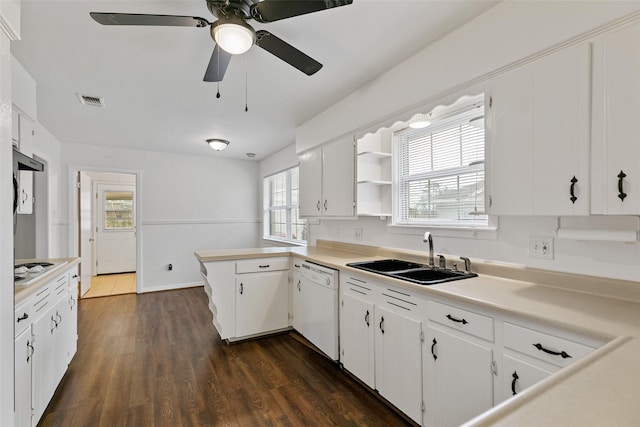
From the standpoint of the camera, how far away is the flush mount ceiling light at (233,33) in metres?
1.55

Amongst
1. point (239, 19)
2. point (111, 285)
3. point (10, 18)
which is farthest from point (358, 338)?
point (111, 285)

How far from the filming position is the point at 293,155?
4.78m

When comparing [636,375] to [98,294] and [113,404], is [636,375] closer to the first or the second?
[113,404]

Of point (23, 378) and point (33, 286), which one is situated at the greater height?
point (33, 286)

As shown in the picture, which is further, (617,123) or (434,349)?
(434,349)

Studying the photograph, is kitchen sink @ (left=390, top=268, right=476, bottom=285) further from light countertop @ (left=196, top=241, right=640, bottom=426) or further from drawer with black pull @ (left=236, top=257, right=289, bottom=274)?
drawer with black pull @ (left=236, top=257, right=289, bottom=274)

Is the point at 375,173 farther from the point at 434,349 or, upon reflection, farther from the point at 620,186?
the point at 620,186

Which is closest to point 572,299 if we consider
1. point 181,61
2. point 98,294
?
point 181,61

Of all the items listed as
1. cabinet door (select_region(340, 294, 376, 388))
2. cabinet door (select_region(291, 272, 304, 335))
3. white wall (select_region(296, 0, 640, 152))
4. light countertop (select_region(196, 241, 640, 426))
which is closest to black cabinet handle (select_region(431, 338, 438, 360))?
light countertop (select_region(196, 241, 640, 426))

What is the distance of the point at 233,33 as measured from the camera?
1.58 meters

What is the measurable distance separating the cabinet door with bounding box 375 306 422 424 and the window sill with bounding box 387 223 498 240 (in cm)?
78

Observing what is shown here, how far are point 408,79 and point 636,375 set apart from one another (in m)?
2.02

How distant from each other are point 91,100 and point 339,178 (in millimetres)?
2544

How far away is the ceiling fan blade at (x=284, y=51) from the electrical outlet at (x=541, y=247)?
166cm
